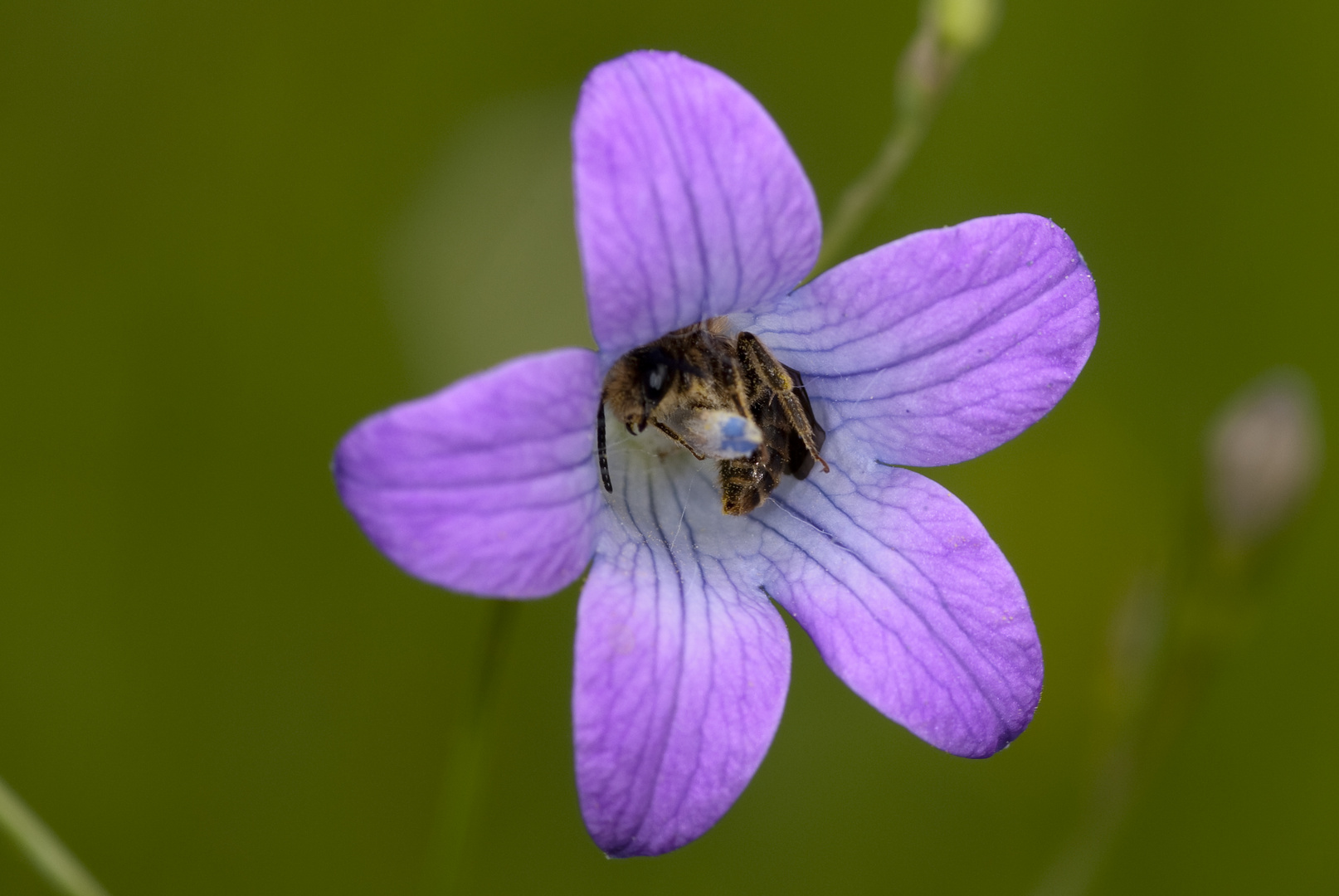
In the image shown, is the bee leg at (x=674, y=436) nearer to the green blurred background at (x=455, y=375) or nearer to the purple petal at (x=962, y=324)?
the purple petal at (x=962, y=324)

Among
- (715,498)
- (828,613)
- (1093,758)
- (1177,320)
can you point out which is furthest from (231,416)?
(1177,320)

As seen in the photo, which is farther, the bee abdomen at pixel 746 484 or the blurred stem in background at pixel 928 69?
the blurred stem in background at pixel 928 69

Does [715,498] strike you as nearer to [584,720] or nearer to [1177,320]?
[584,720]

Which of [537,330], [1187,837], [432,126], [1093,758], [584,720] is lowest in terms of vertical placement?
[1187,837]

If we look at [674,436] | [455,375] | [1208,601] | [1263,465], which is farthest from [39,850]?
[1263,465]

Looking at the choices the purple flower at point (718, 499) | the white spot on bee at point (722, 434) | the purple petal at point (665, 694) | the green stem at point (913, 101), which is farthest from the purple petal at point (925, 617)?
the green stem at point (913, 101)

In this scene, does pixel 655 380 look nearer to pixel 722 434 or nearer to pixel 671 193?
pixel 722 434
